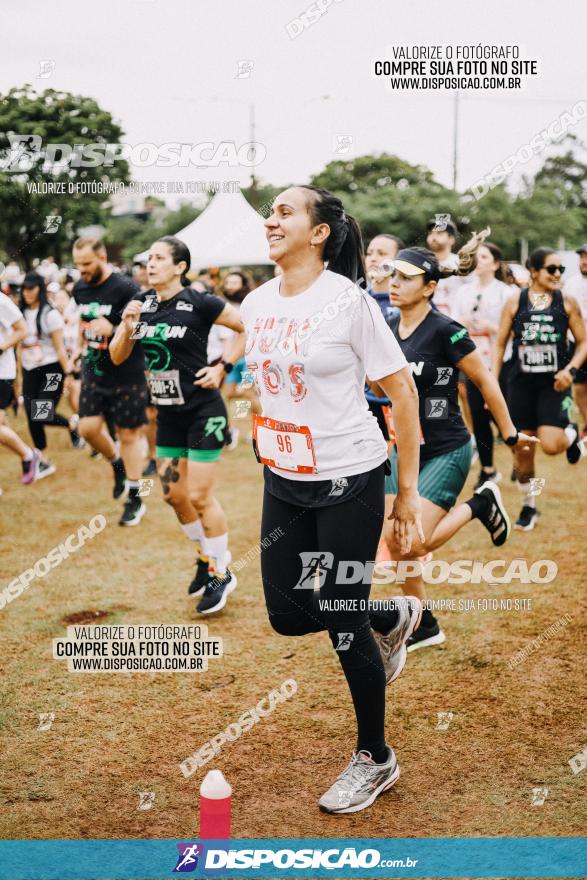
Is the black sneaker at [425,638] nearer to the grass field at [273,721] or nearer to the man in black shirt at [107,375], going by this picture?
the grass field at [273,721]

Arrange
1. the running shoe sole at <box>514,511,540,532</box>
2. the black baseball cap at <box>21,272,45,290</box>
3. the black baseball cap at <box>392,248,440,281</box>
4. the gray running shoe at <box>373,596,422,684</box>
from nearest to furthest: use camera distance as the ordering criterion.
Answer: the gray running shoe at <box>373,596,422,684</box> → the black baseball cap at <box>392,248,440,281</box> → the running shoe sole at <box>514,511,540,532</box> → the black baseball cap at <box>21,272,45,290</box>

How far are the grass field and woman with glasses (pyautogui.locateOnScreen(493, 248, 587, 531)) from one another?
0.99 m

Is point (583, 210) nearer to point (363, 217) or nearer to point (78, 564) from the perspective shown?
point (363, 217)

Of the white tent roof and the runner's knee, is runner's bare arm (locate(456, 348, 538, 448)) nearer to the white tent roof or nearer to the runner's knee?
the runner's knee

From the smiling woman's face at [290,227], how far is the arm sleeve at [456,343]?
1.43 meters

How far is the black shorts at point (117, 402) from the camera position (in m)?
7.55

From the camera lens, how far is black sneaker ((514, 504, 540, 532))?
720cm

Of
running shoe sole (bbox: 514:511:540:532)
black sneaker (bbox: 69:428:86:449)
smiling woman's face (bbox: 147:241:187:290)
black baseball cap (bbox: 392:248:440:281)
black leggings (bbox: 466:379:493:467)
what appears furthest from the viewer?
black sneaker (bbox: 69:428:86:449)

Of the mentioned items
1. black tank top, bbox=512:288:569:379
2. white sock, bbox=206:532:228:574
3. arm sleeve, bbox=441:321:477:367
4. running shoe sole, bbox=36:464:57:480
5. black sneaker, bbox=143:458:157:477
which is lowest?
running shoe sole, bbox=36:464:57:480

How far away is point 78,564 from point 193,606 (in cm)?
133

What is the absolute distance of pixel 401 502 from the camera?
10.6 feet

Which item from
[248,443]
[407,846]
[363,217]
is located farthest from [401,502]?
[363,217]

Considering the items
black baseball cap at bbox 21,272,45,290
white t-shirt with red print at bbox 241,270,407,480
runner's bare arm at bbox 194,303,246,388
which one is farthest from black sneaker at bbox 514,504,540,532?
black baseball cap at bbox 21,272,45,290

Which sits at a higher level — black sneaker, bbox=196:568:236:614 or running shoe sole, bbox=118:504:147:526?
black sneaker, bbox=196:568:236:614
